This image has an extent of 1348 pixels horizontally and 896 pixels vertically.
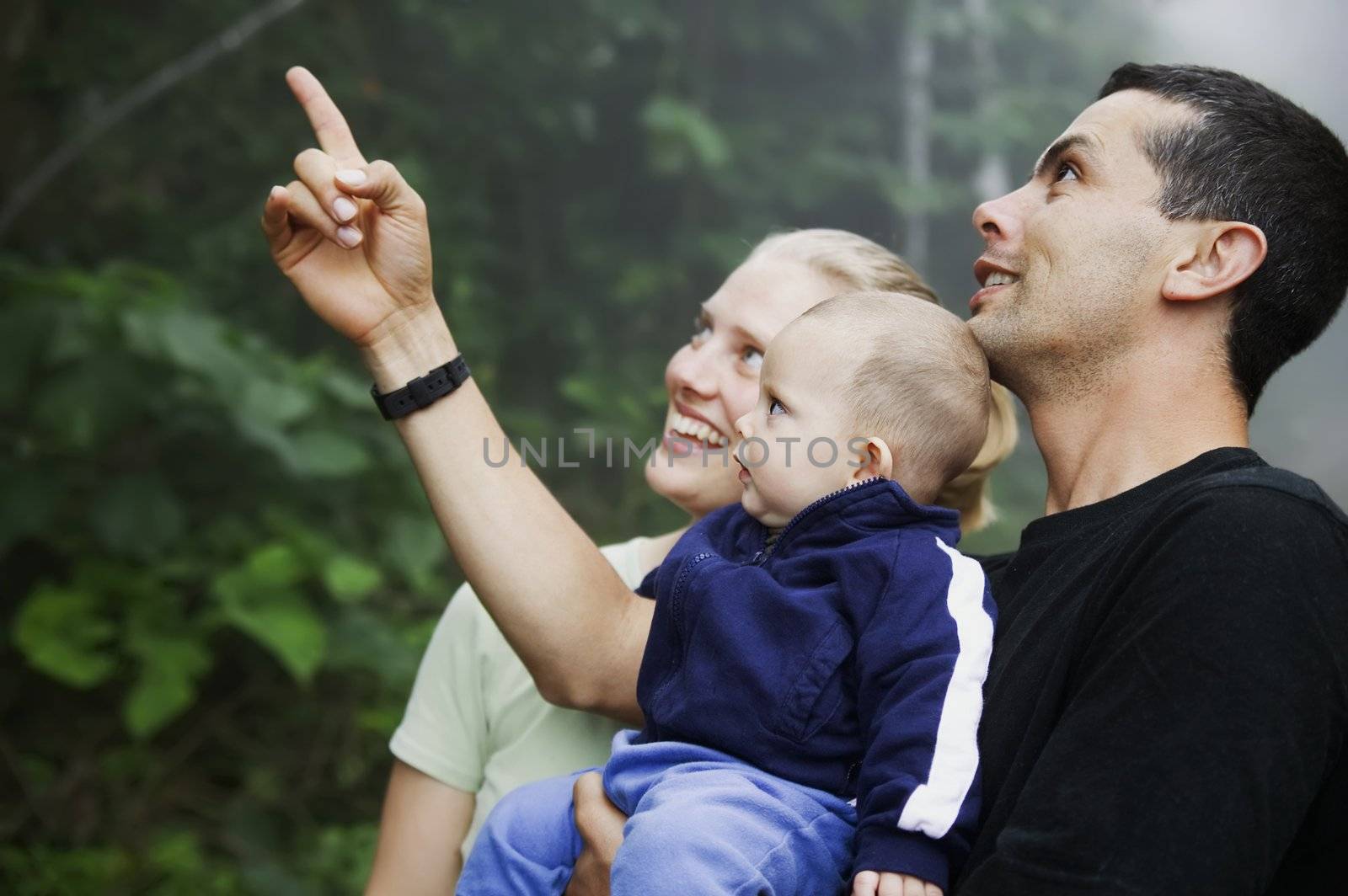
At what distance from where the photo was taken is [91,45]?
4297 mm

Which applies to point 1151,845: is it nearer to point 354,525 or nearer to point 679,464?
point 679,464

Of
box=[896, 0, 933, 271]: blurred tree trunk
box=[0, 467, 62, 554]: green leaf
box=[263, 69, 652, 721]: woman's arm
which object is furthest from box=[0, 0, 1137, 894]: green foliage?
box=[263, 69, 652, 721]: woman's arm

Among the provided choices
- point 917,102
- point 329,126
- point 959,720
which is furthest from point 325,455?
point 917,102

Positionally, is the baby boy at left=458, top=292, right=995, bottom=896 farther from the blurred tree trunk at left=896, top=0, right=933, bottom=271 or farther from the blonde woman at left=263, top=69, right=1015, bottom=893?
the blurred tree trunk at left=896, top=0, right=933, bottom=271

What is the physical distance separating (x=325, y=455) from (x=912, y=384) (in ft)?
7.94

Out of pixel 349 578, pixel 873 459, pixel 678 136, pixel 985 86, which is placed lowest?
pixel 349 578

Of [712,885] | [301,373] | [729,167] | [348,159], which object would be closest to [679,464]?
[348,159]

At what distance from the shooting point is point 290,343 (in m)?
5.02

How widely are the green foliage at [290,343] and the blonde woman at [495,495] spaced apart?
1.60m

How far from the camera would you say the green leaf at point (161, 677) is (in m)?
3.20

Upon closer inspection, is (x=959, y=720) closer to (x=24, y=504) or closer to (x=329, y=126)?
Answer: (x=329, y=126)

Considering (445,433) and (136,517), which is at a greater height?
(445,433)

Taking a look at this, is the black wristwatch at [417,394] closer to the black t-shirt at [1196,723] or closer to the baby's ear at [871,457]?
the baby's ear at [871,457]

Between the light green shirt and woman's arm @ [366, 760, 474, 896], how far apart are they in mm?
22
